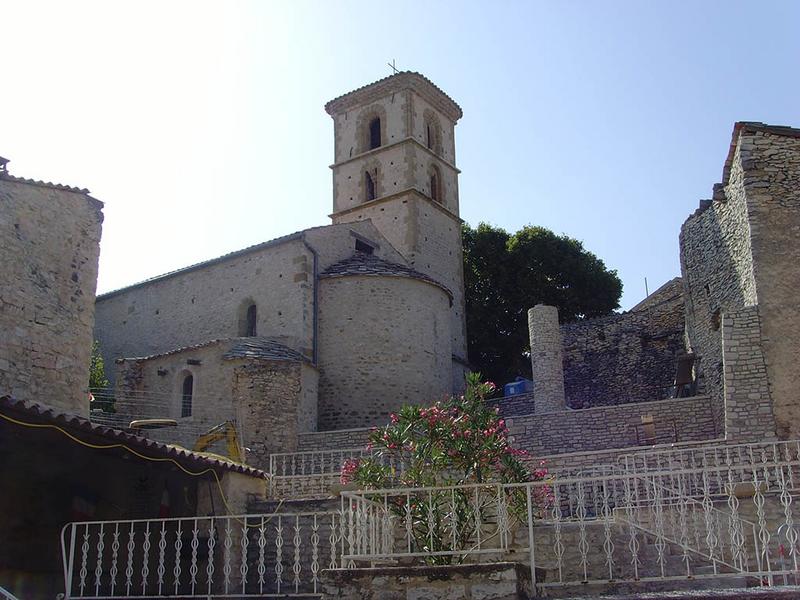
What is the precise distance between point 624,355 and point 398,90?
45.9ft

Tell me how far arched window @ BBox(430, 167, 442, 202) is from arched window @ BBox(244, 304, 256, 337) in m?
11.4

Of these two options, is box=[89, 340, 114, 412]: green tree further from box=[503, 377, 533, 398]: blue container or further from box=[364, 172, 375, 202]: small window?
box=[503, 377, 533, 398]: blue container

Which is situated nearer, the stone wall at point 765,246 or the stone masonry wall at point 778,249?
the stone masonry wall at point 778,249

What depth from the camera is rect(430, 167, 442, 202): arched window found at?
34.4m

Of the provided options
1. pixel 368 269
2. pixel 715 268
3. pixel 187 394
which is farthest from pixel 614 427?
pixel 187 394

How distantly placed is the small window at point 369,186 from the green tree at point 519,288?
6.51 meters

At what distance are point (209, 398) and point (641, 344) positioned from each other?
49.3 feet

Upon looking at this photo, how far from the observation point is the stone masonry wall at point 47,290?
14844mm

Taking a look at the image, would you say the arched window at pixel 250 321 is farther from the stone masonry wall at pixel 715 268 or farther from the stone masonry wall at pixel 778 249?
the stone masonry wall at pixel 778 249

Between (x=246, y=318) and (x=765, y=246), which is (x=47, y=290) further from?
(x=765, y=246)

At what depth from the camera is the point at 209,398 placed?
870 inches

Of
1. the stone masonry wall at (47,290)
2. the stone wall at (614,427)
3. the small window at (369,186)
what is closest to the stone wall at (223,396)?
the stone masonry wall at (47,290)

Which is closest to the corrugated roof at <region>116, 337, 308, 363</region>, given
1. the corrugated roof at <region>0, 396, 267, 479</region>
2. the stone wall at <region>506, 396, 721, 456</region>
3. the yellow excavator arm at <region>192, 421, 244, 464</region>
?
the yellow excavator arm at <region>192, 421, 244, 464</region>

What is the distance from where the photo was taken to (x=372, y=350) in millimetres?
24734
